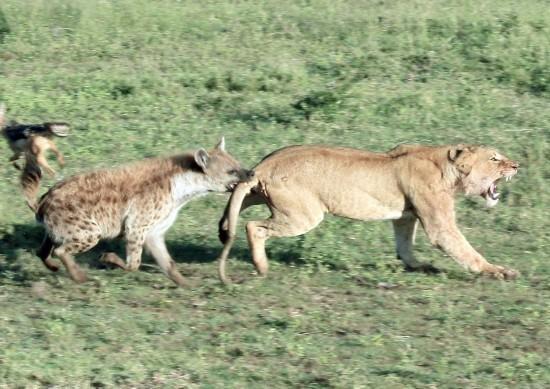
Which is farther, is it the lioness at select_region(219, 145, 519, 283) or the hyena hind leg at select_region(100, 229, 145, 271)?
the lioness at select_region(219, 145, 519, 283)

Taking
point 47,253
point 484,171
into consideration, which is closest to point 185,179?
point 47,253

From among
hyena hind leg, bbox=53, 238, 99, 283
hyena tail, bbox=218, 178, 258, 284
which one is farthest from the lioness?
hyena hind leg, bbox=53, 238, 99, 283

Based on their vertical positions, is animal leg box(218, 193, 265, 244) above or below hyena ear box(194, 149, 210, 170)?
below

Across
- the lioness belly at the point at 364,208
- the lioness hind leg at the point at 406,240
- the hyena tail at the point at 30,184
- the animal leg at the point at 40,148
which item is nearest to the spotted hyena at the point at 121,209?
the lioness belly at the point at 364,208

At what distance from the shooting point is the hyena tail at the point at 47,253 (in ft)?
26.9

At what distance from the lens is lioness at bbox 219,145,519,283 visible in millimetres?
8250

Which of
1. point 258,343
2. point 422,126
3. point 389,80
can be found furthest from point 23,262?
point 389,80

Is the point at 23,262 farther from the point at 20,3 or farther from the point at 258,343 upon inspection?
the point at 20,3

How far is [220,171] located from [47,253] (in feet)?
3.78

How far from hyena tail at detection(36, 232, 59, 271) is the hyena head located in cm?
101

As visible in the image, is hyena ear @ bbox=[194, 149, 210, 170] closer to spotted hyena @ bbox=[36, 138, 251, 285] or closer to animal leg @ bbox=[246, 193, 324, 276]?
spotted hyena @ bbox=[36, 138, 251, 285]

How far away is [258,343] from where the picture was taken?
7070 mm

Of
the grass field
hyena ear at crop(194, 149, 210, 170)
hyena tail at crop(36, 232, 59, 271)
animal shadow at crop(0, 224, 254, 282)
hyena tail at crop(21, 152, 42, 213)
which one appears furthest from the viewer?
hyena tail at crop(21, 152, 42, 213)

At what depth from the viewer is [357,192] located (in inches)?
328
